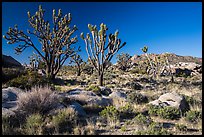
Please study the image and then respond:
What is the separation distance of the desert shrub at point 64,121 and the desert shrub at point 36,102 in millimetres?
662

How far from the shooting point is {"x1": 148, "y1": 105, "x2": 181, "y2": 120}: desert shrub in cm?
781

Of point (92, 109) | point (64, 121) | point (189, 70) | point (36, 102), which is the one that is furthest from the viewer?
point (189, 70)

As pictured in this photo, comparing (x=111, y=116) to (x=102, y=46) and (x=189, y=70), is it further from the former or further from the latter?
(x=189, y=70)

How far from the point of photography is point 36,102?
7.49m

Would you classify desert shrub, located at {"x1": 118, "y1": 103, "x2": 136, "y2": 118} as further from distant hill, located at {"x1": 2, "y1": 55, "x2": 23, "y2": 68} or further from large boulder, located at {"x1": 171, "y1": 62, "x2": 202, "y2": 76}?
large boulder, located at {"x1": 171, "y1": 62, "x2": 202, "y2": 76}

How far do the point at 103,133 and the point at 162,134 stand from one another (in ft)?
5.03

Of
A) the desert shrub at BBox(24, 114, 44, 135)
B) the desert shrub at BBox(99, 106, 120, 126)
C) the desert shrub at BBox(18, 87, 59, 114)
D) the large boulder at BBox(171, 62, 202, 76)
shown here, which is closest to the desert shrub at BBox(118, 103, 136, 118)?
the desert shrub at BBox(99, 106, 120, 126)

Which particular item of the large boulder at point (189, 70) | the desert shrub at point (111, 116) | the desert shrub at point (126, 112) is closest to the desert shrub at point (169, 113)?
the desert shrub at point (126, 112)

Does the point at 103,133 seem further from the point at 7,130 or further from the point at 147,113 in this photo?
the point at 147,113

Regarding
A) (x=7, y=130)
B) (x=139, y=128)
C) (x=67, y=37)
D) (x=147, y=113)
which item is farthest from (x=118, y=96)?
(x=67, y=37)

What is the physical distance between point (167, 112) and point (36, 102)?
14.5ft

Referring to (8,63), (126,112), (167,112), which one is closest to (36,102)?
(126,112)

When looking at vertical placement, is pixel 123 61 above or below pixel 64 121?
above

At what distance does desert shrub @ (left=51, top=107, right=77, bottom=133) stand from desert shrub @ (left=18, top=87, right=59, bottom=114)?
0.66 meters
